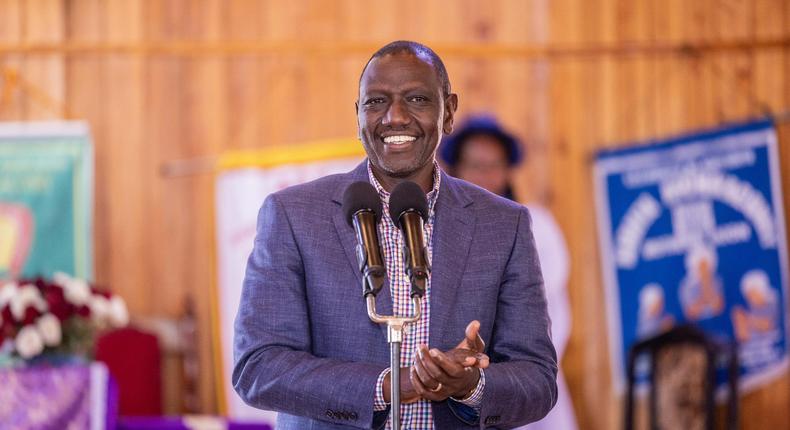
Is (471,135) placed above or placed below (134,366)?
above

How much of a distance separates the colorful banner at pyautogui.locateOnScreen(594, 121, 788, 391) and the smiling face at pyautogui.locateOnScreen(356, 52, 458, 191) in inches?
160

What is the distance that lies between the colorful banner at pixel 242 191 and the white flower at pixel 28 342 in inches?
66.4

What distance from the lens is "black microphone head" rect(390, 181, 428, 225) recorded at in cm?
182

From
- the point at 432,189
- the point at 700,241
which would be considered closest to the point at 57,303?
the point at 432,189

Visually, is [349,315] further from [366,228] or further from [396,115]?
[396,115]

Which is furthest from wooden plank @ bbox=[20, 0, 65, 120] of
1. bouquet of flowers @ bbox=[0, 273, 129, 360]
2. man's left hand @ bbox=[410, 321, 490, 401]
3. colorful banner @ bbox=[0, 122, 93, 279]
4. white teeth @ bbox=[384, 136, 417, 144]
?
man's left hand @ bbox=[410, 321, 490, 401]

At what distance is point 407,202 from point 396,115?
0.66 ft

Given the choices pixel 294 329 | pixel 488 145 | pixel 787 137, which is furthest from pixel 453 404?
pixel 787 137

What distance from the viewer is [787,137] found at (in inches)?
234

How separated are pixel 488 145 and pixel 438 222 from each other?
2.32 m

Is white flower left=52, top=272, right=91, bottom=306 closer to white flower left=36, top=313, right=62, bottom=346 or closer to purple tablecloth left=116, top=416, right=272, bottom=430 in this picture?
white flower left=36, top=313, right=62, bottom=346

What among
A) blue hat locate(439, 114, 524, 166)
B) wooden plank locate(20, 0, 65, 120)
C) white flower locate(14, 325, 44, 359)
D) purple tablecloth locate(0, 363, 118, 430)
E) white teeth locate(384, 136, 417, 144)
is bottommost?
purple tablecloth locate(0, 363, 118, 430)

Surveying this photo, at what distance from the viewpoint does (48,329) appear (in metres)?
4.08

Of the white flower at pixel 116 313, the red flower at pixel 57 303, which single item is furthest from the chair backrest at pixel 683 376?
the red flower at pixel 57 303
